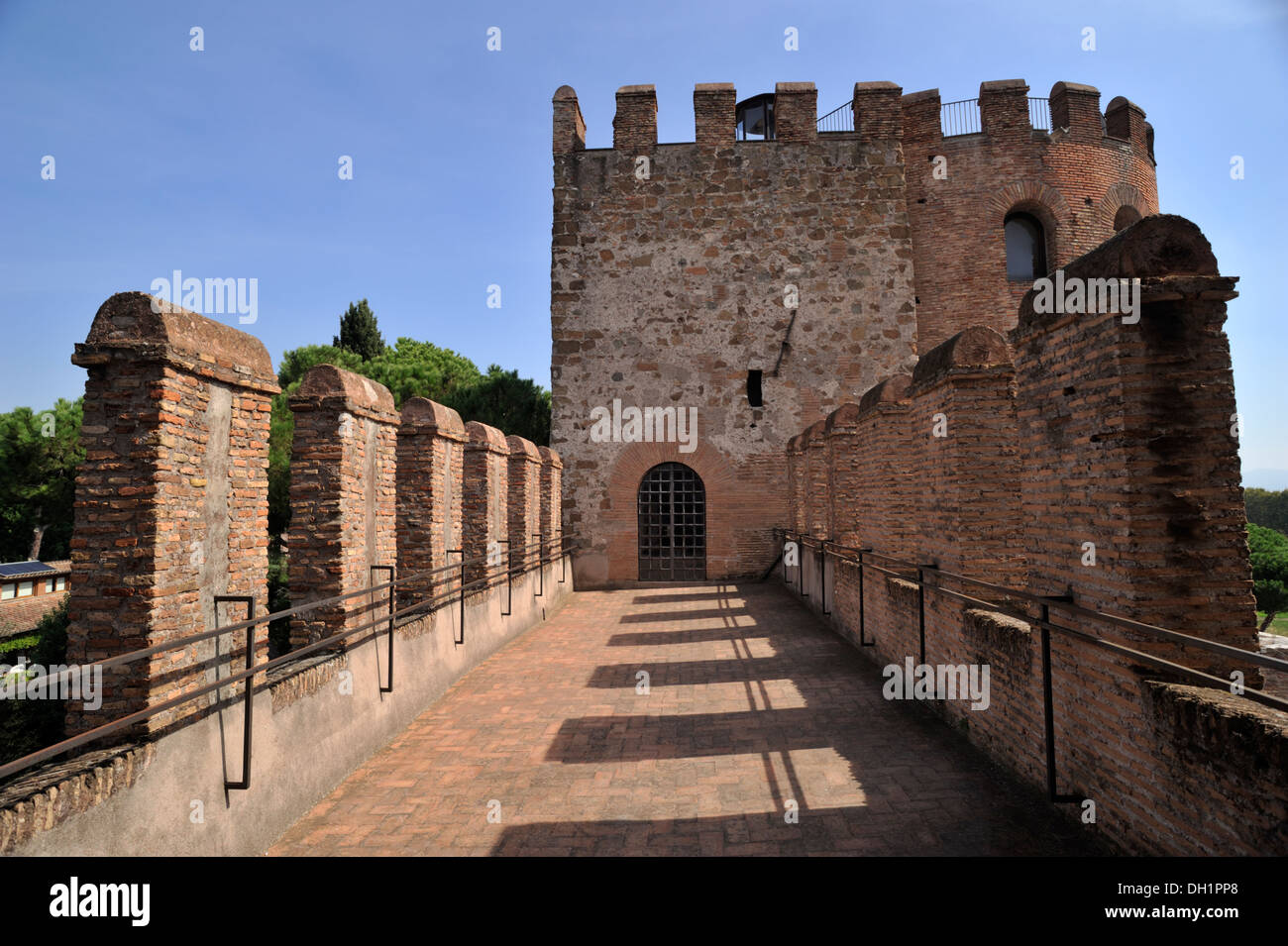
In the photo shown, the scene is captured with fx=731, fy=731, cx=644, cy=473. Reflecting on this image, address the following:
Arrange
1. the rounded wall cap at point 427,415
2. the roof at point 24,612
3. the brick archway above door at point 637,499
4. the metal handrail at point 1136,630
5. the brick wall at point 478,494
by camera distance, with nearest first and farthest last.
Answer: the metal handrail at point 1136,630
the rounded wall cap at point 427,415
the brick wall at point 478,494
the brick archway above door at point 637,499
the roof at point 24,612

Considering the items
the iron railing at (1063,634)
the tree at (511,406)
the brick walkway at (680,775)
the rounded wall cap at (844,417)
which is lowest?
the brick walkway at (680,775)

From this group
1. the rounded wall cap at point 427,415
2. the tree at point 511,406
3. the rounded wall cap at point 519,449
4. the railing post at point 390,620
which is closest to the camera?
the railing post at point 390,620

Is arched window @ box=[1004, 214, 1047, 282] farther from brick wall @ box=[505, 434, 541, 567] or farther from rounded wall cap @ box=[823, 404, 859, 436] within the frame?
brick wall @ box=[505, 434, 541, 567]

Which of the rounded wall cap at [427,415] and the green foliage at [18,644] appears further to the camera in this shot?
the green foliage at [18,644]

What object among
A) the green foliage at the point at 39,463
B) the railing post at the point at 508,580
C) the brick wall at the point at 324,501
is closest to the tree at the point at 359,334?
the green foliage at the point at 39,463

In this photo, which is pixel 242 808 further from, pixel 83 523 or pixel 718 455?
pixel 718 455

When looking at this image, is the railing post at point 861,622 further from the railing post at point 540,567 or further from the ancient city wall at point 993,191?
the ancient city wall at point 993,191

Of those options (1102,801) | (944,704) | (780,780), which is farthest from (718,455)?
(1102,801)

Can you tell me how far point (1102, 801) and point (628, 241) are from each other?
48.5ft

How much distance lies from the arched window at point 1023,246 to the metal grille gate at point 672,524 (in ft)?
30.3

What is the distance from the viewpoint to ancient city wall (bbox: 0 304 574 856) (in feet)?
10.6

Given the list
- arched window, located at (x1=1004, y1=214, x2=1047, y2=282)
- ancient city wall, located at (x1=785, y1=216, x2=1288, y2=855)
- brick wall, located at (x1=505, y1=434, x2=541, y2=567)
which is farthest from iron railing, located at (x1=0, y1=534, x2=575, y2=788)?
arched window, located at (x1=1004, y1=214, x2=1047, y2=282)

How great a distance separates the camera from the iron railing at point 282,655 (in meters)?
2.80

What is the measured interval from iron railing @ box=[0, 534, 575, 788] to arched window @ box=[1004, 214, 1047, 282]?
1306 cm
